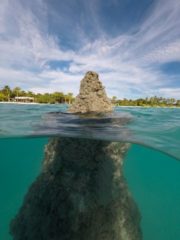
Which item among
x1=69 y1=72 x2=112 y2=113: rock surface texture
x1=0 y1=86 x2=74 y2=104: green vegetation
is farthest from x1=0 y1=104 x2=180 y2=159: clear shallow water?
x1=0 y1=86 x2=74 y2=104: green vegetation

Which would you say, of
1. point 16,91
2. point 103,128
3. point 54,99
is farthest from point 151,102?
point 103,128

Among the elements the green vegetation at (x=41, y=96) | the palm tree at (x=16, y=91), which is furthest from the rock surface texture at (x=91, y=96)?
the palm tree at (x=16, y=91)

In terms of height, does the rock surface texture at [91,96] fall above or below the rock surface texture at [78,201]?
above

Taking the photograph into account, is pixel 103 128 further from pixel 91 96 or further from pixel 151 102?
pixel 151 102

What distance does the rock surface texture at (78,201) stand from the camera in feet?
21.3

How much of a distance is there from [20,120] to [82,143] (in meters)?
6.13

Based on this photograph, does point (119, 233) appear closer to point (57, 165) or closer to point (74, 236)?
point (74, 236)

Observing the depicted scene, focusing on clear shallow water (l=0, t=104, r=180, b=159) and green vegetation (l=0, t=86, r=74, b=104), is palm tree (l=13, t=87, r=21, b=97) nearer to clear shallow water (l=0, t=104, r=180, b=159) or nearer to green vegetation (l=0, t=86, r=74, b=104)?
green vegetation (l=0, t=86, r=74, b=104)

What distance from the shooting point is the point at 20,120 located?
1298cm

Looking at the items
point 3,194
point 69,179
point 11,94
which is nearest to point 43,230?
point 69,179

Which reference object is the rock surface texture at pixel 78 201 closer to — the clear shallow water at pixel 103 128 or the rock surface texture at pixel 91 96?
the clear shallow water at pixel 103 128

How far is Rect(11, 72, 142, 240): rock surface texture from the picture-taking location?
649cm

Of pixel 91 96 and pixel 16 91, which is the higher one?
pixel 16 91

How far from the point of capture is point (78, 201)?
6668 mm
